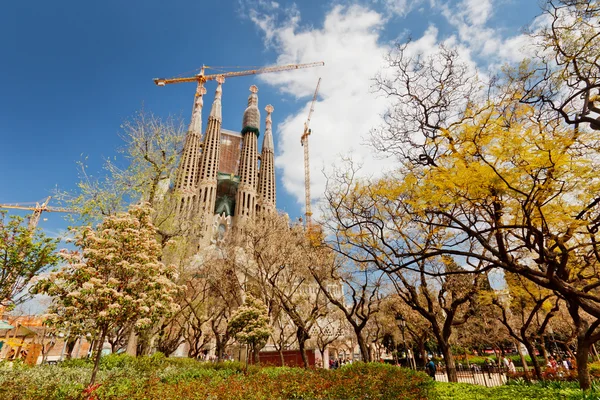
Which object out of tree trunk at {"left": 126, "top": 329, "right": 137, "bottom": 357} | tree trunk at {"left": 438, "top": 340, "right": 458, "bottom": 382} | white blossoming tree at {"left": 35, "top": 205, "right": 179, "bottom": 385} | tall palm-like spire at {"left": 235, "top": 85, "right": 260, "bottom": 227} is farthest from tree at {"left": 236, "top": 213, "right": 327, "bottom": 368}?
tall palm-like spire at {"left": 235, "top": 85, "right": 260, "bottom": 227}

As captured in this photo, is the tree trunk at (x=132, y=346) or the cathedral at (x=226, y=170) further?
the cathedral at (x=226, y=170)

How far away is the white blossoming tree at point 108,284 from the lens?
275 inches

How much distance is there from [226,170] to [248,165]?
27.6 feet

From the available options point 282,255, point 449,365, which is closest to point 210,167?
point 282,255

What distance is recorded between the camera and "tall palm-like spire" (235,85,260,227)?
68625 mm

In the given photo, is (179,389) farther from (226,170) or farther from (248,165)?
(226,170)

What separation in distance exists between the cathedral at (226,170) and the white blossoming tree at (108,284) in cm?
4700

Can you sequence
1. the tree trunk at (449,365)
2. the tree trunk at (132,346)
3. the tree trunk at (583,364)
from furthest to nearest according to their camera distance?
1. the tree trunk at (132,346)
2. the tree trunk at (449,365)
3. the tree trunk at (583,364)

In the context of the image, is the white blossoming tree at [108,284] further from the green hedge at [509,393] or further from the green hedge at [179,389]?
the green hedge at [509,393]

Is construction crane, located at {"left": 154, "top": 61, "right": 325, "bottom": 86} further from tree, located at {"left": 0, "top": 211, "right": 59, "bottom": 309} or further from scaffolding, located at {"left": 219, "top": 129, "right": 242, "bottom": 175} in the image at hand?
tree, located at {"left": 0, "top": 211, "right": 59, "bottom": 309}

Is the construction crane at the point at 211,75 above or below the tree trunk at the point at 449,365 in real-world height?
above

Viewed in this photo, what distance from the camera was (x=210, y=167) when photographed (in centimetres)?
6650

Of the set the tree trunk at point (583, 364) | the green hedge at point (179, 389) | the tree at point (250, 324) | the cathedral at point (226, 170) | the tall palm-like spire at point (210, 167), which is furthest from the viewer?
the cathedral at point (226, 170)

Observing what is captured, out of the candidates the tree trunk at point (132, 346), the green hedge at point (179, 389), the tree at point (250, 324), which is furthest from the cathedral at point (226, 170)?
the green hedge at point (179, 389)
